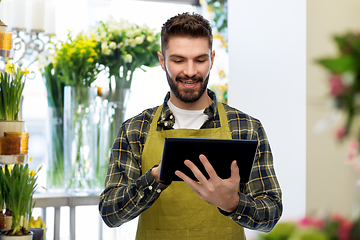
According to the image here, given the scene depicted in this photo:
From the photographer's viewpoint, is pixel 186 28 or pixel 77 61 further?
pixel 77 61

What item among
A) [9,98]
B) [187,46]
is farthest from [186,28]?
[9,98]

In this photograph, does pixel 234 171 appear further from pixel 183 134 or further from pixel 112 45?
pixel 112 45

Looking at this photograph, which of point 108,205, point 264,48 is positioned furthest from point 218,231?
point 264,48

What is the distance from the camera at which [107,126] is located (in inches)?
98.2

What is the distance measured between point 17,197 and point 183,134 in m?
0.58

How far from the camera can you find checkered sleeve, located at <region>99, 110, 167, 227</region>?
1.16 meters

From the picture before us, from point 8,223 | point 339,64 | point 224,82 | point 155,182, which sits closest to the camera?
point 339,64

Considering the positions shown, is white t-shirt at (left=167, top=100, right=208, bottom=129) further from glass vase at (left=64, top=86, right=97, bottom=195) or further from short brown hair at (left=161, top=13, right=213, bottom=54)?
glass vase at (left=64, top=86, right=97, bottom=195)

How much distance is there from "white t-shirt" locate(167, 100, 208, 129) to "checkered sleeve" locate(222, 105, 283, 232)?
0.12 metres

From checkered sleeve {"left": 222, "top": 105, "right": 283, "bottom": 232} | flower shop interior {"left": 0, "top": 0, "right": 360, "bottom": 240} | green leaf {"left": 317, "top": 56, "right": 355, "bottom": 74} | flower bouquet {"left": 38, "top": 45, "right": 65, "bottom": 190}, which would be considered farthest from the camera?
flower bouquet {"left": 38, "top": 45, "right": 65, "bottom": 190}

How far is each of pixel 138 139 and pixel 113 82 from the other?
4.20 ft

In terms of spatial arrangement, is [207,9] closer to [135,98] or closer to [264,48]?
[135,98]

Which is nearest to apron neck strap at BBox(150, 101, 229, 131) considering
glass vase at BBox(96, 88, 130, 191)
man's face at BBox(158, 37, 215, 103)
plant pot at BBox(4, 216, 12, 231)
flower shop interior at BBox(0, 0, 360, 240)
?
man's face at BBox(158, 37, 215, 103)

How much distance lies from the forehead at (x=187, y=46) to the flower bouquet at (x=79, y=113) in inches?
50.7
